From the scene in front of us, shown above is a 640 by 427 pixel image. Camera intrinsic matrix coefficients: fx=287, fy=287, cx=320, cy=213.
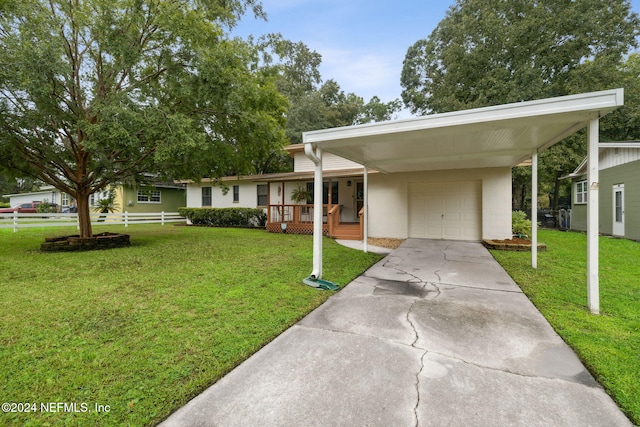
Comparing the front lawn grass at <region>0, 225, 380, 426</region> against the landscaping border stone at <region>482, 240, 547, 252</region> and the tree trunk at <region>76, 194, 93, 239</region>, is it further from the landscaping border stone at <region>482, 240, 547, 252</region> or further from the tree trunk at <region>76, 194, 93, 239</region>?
the landscaping border stone at <region>482, 240, 547, 252</region>

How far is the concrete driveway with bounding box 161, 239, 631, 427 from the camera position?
1884mm

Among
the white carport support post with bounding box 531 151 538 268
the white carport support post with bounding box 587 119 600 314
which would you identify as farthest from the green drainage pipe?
the white carport support post with bounding box 531 151 538 268

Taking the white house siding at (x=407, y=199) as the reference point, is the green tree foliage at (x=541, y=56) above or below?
above

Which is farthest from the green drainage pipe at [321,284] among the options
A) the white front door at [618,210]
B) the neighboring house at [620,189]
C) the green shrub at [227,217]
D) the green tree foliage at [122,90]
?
the white front door at [618,210]

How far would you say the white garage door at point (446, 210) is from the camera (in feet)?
32.3

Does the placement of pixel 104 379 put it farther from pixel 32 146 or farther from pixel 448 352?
pixel 32 146

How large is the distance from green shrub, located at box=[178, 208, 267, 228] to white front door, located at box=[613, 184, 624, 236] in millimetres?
14709

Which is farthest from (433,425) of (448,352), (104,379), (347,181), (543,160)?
(543,160)

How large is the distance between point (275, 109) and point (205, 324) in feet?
25.8

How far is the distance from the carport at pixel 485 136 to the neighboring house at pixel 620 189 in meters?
6.85

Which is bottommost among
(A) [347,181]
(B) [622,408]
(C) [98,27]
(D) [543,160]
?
(B) [622,408]

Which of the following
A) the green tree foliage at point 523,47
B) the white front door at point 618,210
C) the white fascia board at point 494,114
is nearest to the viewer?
the white fascia board at point 494,114

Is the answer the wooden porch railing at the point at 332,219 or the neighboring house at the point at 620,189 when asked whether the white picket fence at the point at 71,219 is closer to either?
the wooden porch railing at the point at 332,219

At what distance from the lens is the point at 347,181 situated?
43.5 feet
